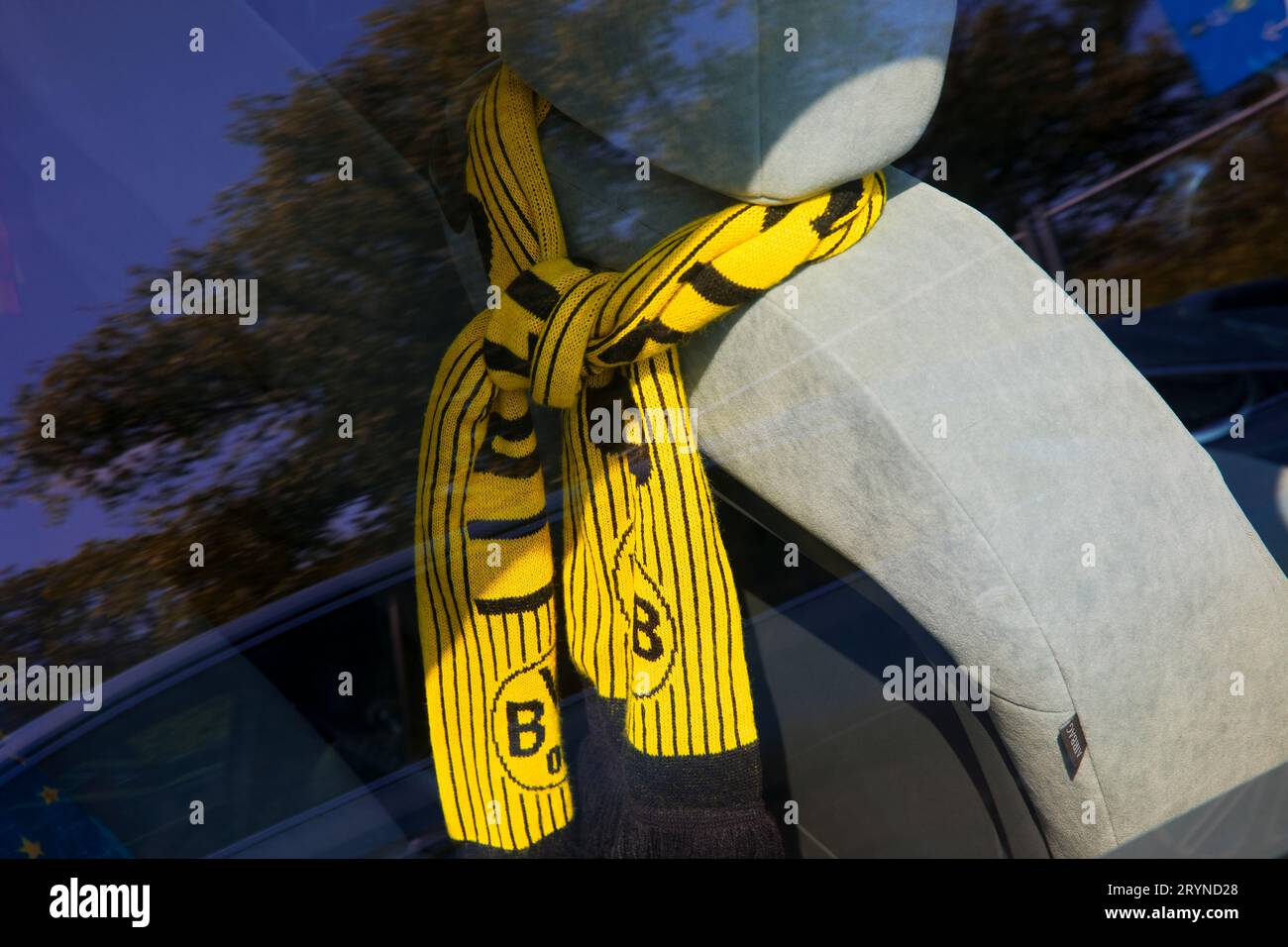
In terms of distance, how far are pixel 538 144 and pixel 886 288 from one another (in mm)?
364

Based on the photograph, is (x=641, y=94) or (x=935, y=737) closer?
(x=641, y=94)

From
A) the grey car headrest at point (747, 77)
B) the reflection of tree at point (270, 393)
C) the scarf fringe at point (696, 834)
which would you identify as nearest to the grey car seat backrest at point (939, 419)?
the grey car headrest at point (747, 77)

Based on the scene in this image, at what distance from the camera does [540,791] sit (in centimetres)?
114

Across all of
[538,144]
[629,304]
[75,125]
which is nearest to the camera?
[75,125]

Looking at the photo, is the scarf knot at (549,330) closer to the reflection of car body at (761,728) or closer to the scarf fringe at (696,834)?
the reflection of car body at (761,728)

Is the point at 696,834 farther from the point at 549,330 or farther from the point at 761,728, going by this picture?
the point at 549,330

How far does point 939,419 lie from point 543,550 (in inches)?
15.9

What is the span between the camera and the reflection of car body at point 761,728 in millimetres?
986

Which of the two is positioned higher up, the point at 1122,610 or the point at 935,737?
the point at 1122,610

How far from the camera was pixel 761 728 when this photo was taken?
114cm

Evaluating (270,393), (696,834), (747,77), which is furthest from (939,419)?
(270,393)
